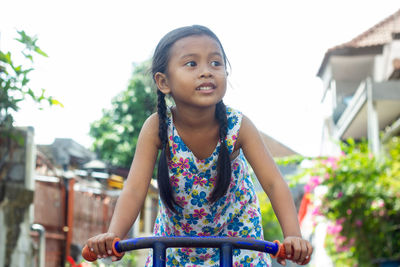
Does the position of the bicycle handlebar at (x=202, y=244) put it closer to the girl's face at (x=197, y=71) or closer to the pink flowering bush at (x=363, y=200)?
the girl's face at (x=197, y=71)

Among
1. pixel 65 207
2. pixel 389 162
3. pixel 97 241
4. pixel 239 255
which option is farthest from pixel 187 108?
pixel 65 207

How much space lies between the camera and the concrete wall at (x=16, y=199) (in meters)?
6.75

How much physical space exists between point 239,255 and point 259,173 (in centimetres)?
31

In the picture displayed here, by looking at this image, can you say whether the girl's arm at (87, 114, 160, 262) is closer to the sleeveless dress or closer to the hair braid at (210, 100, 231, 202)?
the sleeveless dress

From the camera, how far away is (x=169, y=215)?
9.32 feet

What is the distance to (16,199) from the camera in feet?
22.7

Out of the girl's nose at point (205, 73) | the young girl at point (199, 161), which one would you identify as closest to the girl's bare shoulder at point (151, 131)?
the young girl at point (199, 161)

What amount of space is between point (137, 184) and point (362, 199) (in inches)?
293

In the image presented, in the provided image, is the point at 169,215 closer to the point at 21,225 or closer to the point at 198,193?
→ the point at 198,193

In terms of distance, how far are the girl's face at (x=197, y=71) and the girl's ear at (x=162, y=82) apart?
2.8 inches

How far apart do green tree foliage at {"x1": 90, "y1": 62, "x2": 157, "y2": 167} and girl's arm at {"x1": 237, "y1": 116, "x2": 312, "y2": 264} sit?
18.7 m

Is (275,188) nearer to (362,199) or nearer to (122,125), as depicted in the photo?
(362,199)

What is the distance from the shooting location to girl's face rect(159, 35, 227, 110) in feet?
8.23

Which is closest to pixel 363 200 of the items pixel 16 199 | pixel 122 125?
pixel 16 199
